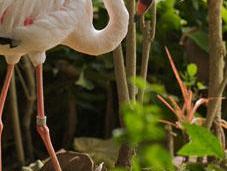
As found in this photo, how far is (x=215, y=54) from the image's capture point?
1413mm

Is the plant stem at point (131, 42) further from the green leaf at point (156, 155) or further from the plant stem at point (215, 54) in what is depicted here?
the green leaf at point (156, 155)

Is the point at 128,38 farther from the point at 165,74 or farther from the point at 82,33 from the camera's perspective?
the point at 165,74

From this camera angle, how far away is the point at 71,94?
80.6 inches

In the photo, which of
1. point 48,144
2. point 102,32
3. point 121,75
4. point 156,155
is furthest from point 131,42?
point 156,155

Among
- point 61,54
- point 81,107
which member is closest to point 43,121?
point 61,54

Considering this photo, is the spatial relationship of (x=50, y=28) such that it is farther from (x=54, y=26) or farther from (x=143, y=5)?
(x=143, y=5)

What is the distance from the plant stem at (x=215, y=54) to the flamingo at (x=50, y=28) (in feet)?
1.27

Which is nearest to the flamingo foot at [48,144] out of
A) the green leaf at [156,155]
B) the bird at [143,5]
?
the bird at [143,5]

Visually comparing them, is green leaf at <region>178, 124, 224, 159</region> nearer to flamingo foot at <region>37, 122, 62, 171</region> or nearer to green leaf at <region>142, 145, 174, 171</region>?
green leaf at <region>142, 145, 174, 171</region>

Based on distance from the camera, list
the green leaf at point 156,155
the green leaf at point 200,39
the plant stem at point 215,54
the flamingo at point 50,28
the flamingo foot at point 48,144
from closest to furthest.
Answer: the green leaf at point 156,155 < the flamingo at point 50,28 < the flamingo foot at point 48,144 < the plant stem at point 215,54 < the green leaf at point 200,39

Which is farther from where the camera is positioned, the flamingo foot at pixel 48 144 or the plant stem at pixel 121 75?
the plant stem at pixel 121 75

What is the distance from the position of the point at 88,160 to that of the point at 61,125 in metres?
0.94

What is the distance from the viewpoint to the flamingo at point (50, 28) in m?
0.97

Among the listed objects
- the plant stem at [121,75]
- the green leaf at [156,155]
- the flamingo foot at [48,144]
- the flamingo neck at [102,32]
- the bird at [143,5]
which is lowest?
the flamingo foot at [48,144]
